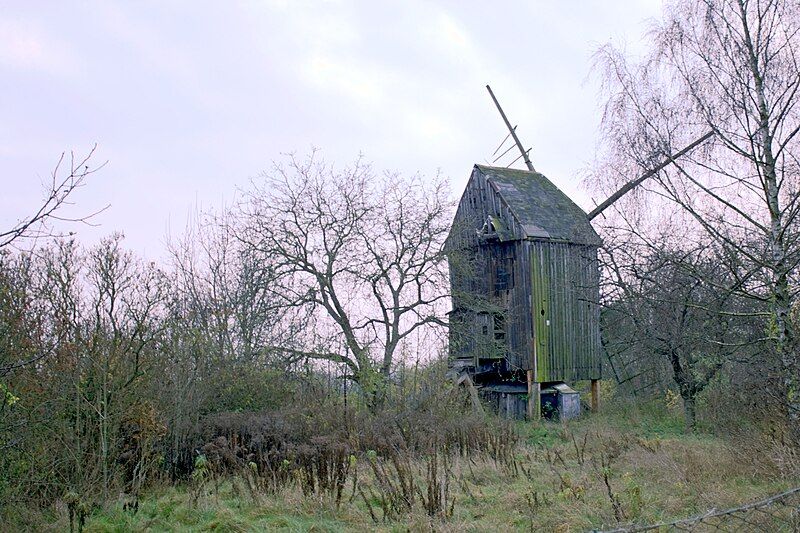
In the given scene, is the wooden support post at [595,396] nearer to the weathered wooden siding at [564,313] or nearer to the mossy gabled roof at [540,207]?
the weathered wooden siding at [564,313]

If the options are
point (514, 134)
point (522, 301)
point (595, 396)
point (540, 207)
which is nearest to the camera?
point (522, 301)

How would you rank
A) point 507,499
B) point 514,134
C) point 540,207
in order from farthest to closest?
1. point 514,134
2. point 540,207
3. point 507,499

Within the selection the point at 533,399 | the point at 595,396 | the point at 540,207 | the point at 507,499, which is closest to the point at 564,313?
the point at 533,399

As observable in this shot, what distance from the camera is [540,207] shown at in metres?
23.8

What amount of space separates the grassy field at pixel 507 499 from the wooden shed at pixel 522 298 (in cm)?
923

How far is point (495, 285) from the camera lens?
23.0 m

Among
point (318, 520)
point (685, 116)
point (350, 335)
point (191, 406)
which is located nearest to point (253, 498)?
point (318, 520)

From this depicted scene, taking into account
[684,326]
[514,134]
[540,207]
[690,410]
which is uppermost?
[514,134]

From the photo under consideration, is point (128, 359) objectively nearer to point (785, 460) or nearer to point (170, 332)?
point (170, 332)

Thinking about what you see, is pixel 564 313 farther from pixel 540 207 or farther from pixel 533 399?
pixel 540 207

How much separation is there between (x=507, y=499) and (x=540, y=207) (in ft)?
50.7

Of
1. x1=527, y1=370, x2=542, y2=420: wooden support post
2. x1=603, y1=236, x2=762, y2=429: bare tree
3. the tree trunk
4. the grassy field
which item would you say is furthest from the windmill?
the grassy field

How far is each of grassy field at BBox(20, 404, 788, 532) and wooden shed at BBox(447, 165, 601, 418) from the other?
9235 mm

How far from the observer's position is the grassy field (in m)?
8.16
